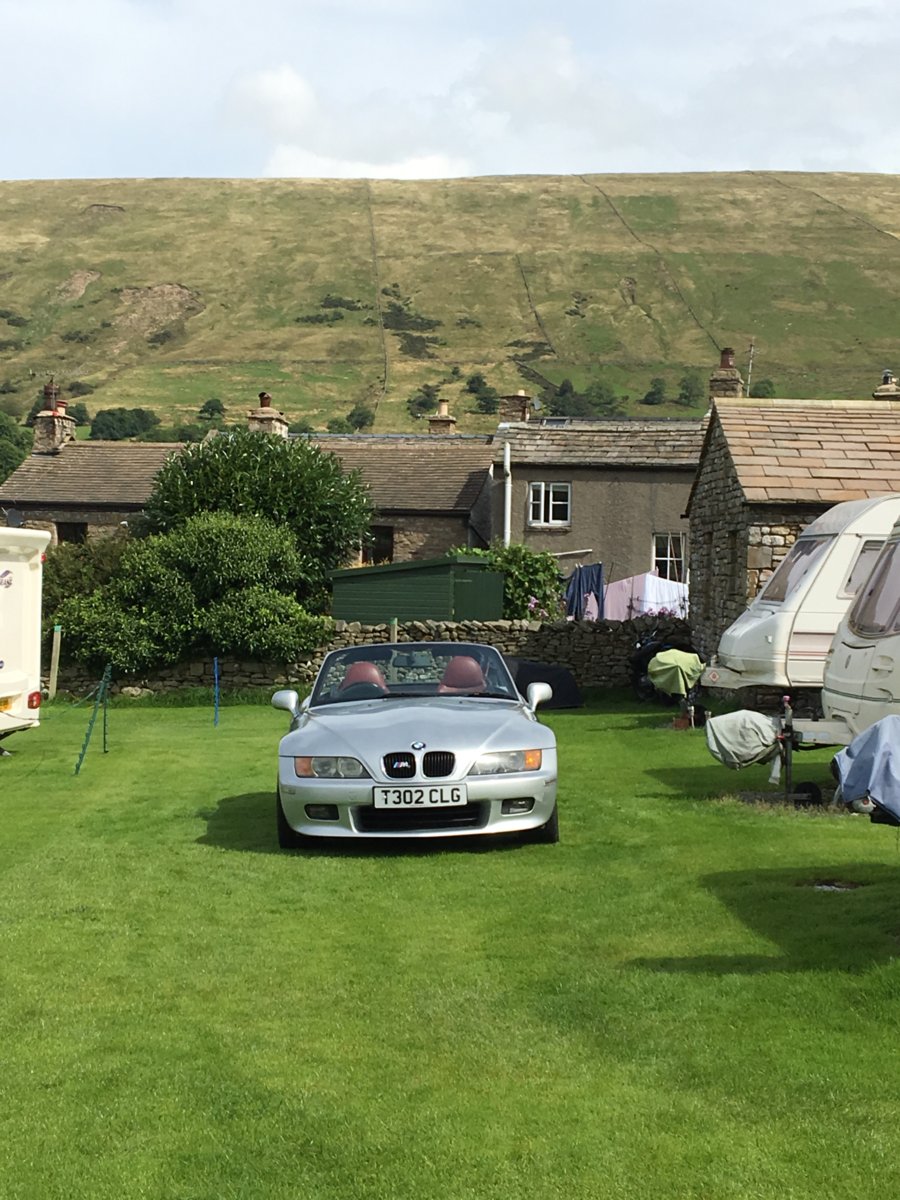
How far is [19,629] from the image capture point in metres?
17.2

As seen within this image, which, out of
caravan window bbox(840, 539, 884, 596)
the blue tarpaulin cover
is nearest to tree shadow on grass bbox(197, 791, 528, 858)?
the blue tarpaulin cover

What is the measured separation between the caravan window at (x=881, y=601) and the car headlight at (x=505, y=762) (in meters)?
2.57

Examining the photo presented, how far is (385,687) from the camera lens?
12055 millimetres

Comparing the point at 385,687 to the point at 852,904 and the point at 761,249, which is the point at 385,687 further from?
the point at 761,249

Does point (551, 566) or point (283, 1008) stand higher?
point (551, 566)

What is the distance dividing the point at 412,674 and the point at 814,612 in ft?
21.2

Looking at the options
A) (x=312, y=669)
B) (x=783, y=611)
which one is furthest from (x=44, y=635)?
(x=783, y=611)

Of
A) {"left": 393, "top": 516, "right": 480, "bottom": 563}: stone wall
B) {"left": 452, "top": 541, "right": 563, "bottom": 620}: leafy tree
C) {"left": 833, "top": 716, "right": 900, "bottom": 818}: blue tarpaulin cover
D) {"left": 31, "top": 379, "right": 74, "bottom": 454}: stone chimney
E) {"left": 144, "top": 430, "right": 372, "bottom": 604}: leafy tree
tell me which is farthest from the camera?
{"left": 31, "top": 379, "right": 74, "bottom": 454}: stone chimney

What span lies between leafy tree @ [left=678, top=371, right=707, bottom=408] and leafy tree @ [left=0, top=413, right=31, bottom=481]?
54.8 metres

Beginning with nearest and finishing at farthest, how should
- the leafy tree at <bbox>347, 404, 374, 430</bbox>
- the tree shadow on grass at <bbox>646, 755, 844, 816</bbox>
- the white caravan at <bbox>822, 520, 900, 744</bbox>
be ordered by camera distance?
1. the white caravan at <bbox>822, 520, 900, 744</bbox>
2. the tree shadow on grass at <bbox>646, 755, 844, 816</bbox>
3. the leafy tree at <bbox>347, 404, 374, 430</bbox>

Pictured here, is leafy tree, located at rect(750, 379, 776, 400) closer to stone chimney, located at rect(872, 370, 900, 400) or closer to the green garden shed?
stone chimney, located at rect(872, 370, 900, 400)

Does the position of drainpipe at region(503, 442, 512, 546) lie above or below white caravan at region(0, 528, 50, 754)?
above

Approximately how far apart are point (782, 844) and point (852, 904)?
7.45 ft

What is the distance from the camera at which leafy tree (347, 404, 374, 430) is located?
117062 millimetres
